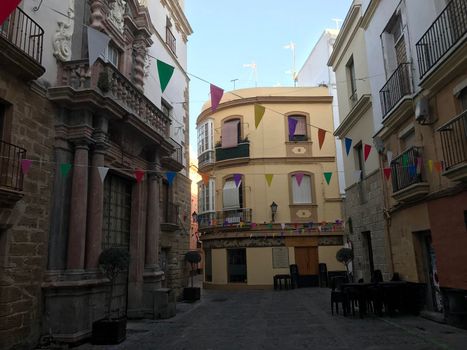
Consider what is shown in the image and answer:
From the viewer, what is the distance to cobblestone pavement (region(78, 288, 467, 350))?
7.22 metres

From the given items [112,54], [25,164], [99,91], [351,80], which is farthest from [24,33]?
[351,80]

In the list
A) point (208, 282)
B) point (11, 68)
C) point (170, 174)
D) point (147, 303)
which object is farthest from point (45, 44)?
point (208, 282)

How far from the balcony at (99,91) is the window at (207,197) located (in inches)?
437

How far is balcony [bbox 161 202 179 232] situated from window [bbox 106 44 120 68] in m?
5.03

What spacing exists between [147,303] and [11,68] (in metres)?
6.64

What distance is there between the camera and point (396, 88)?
10266 mm

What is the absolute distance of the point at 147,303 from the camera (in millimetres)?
10867

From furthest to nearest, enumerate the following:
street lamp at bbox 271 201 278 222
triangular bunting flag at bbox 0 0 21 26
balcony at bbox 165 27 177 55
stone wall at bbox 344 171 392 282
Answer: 1. street lamp at bbox 271 201 278 222
2. balcony at bbox 165 27 177 55
3. stone wall at bbox 344 171 392 282
4. triangular bunting flag at bbox 0 0 21 26

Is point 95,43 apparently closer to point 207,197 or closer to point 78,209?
point 78,209

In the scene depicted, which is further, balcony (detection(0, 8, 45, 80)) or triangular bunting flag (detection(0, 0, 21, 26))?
balcony (detection(0, 8, 45, 80))

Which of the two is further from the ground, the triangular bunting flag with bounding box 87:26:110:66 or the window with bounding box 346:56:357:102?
the window with bounding box 346:56:357:102

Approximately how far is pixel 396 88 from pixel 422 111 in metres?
1.79

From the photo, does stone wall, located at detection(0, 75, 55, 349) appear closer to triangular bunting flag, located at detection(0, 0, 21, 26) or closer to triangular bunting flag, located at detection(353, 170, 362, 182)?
triangular bunting flag, located at detection(0, 0, 21, 26)

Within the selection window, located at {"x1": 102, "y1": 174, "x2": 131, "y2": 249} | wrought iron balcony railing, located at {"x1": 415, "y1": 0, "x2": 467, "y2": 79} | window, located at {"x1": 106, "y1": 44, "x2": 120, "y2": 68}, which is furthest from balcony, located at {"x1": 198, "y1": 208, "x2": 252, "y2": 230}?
wrought iron balcony railing, located at {"x1": 415, "y1": 0, "x2": 467, "y2": 79}
